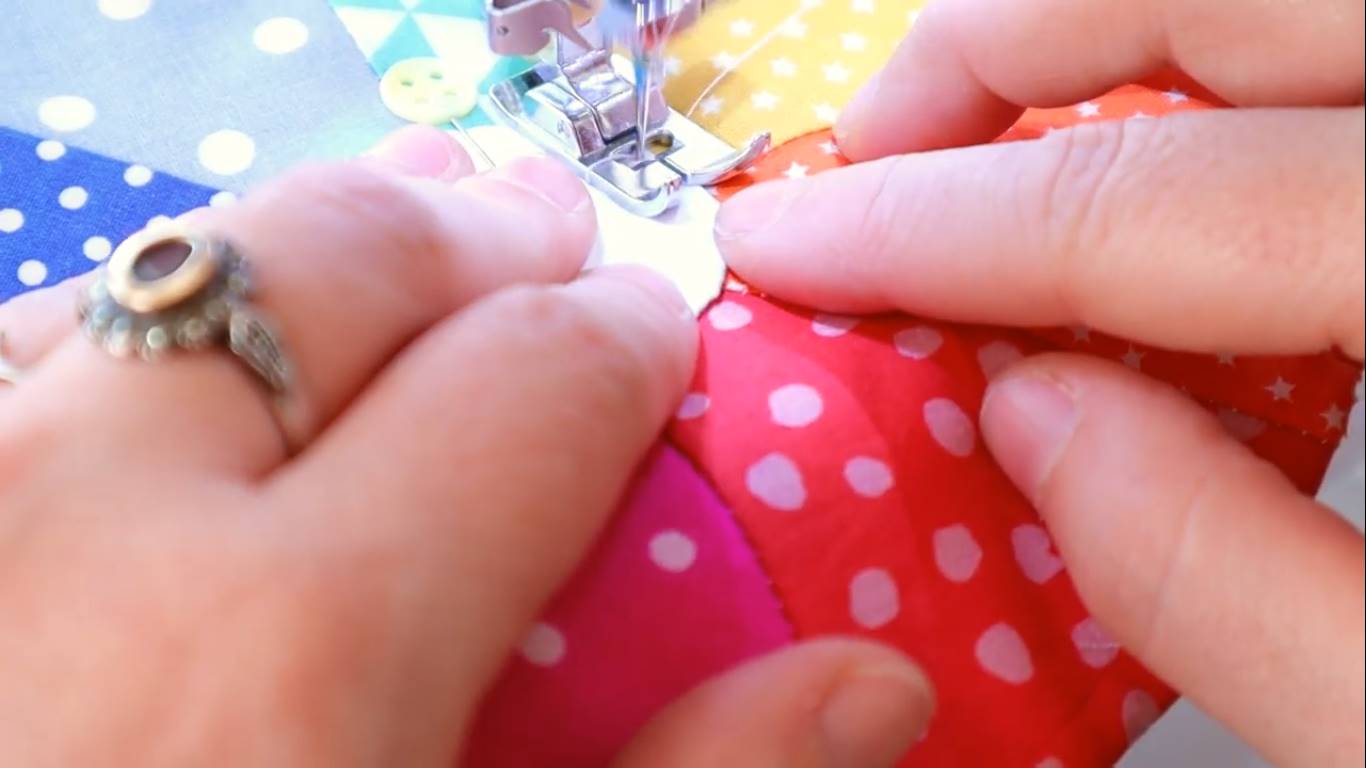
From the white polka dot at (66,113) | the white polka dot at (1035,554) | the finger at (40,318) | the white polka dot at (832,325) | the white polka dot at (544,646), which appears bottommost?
the white polka dot at (66,113)

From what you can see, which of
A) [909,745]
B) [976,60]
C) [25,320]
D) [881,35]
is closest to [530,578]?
[909,745]

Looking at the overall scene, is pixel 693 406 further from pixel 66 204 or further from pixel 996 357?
pixel 66 204

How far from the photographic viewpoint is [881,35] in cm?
81

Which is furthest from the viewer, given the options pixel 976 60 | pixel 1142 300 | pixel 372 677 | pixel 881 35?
pixel 881 35

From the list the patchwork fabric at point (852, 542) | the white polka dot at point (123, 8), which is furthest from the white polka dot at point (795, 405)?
the white polka dot at point (123, 8)

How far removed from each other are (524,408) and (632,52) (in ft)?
0.93

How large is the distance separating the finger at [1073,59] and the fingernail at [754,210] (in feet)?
0.28

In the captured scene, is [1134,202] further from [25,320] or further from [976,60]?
[25,320]

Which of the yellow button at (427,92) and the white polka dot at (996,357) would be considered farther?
the yellow button at (427,92)

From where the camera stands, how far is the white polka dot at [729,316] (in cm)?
59

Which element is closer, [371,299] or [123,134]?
[371,299]

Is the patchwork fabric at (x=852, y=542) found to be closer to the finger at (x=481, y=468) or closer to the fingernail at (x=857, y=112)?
the finger at (x=481, y=468)

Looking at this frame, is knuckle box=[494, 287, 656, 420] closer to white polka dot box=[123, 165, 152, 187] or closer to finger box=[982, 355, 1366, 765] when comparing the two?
finger box=[982, 355, 1366, 765]

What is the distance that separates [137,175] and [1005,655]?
0.57 meters
